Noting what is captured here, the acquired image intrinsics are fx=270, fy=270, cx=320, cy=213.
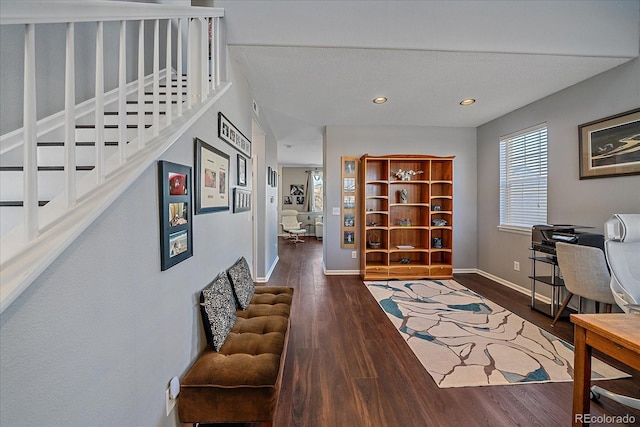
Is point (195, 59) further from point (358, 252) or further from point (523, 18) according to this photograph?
point (358, 252)

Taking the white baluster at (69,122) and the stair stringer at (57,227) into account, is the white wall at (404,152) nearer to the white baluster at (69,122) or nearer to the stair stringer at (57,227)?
the stair stringer at (57,227)

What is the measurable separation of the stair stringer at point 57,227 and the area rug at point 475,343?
2193 millimetres

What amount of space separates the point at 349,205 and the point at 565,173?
2803 millimetres

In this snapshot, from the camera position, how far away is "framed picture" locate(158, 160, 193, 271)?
1274 mm

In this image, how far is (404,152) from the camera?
464 cm

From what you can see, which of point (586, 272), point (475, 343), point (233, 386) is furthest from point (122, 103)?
point (586, 272)

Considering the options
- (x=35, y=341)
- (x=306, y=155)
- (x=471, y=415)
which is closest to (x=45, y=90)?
(x=35, y=341)

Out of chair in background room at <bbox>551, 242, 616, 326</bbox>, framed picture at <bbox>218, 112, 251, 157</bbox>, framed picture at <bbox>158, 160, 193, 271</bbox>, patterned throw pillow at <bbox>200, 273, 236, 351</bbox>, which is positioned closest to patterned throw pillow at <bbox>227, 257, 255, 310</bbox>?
patterned throw pillow at <bbox>200, 273, 236, 351</bbox>

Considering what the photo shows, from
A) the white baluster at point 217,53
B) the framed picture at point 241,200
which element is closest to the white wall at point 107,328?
the white baluster at point 217,53

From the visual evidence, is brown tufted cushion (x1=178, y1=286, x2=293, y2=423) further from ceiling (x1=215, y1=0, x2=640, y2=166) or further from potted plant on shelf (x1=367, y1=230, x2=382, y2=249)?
potted plant on shelf (x1=367, y1=230, x2=382, y2=249)

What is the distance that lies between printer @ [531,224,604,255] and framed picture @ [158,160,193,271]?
10.9ft

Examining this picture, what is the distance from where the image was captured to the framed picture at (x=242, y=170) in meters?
2.58

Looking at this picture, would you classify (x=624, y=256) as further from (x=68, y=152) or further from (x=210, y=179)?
(x=68, y=152)

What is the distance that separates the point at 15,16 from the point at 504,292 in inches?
188
